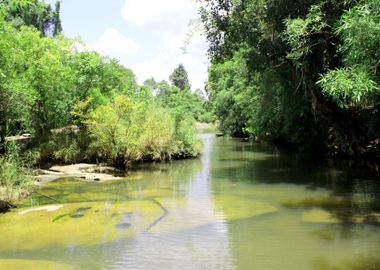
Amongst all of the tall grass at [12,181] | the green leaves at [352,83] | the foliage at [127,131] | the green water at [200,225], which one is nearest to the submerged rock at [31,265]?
the green water at [200,225]

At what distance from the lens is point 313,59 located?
17500 mm

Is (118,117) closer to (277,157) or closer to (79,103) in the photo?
(79,103)

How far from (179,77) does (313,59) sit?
295 feet

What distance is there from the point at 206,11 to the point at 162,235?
13.0m

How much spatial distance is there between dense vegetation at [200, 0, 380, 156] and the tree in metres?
77.5

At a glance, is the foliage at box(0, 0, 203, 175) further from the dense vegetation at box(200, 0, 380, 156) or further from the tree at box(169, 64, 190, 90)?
the tree at box(169, 64, 190, 90)

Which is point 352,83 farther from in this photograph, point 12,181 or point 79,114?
point 79,114

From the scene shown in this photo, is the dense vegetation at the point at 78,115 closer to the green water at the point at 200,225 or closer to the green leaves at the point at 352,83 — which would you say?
the green water at the point at 200,225

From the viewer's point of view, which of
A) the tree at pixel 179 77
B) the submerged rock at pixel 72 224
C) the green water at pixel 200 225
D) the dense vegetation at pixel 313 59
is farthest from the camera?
the tree at pixel 179 77

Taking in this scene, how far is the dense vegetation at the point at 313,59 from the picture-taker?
9594mm

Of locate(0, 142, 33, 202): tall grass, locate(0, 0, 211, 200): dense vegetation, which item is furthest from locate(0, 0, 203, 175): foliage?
locate(0, 142, 33, 202): tall grass

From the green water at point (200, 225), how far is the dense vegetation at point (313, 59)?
313 cm

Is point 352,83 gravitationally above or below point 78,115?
below

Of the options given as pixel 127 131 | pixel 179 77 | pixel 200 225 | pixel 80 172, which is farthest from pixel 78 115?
pixel 179 77
